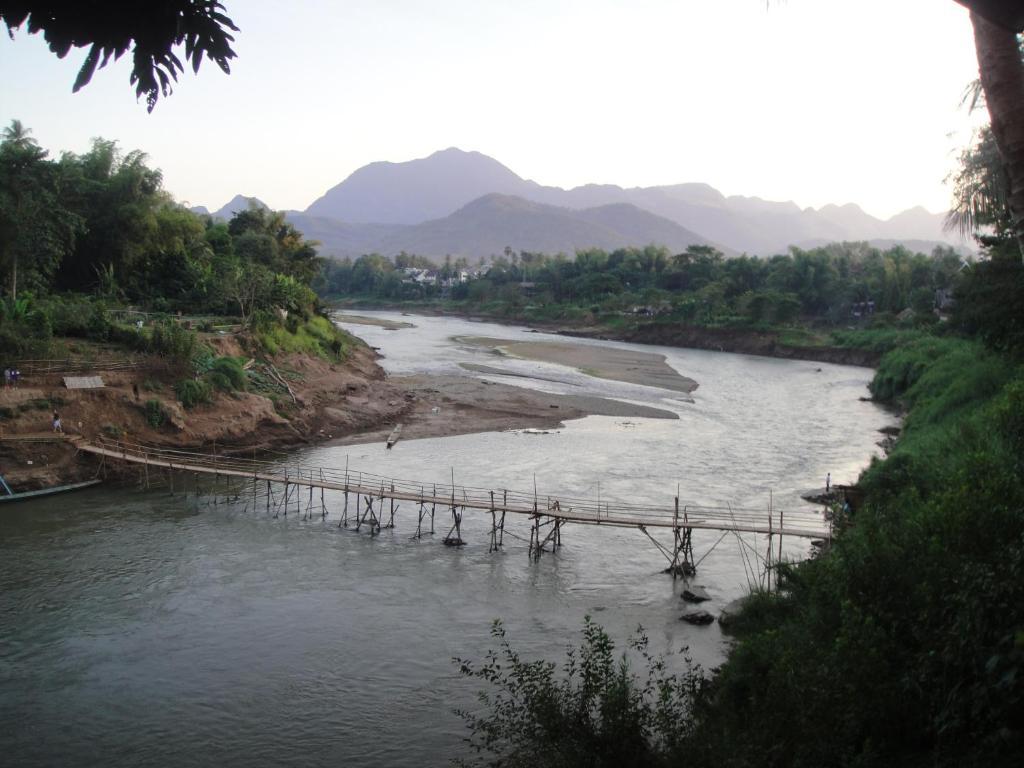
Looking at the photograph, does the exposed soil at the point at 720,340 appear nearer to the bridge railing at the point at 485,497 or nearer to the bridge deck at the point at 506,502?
the bridge railing at the point at 485,497

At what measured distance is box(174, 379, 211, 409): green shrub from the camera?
33.5 m

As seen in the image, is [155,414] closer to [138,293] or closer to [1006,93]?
[138,293]

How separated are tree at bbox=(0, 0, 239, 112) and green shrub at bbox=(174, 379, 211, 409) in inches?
1196

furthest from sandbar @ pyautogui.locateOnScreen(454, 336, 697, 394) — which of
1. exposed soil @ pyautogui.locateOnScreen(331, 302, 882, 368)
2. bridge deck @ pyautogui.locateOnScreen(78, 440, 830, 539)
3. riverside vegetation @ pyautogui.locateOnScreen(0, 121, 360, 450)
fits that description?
bridge deck @ pyautogui.locateOnScreen(78, 440, 830, 539)

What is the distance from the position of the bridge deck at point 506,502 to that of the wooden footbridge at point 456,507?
3 centimetres

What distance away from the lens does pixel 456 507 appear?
25.3m

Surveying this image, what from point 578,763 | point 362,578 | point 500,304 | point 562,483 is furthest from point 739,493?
point 500,304

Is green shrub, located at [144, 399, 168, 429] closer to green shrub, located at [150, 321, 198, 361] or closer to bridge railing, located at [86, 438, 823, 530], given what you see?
bridge railing, located at [86, 438, 823, 530]

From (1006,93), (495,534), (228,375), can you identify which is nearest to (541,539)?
(495,534)

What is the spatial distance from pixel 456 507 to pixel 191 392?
1542cm

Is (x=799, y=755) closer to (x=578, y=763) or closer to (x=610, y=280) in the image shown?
(x=578, y=763)

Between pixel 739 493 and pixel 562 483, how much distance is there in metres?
6.41

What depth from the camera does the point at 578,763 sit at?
10094 mm

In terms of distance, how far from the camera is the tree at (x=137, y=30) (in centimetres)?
500
